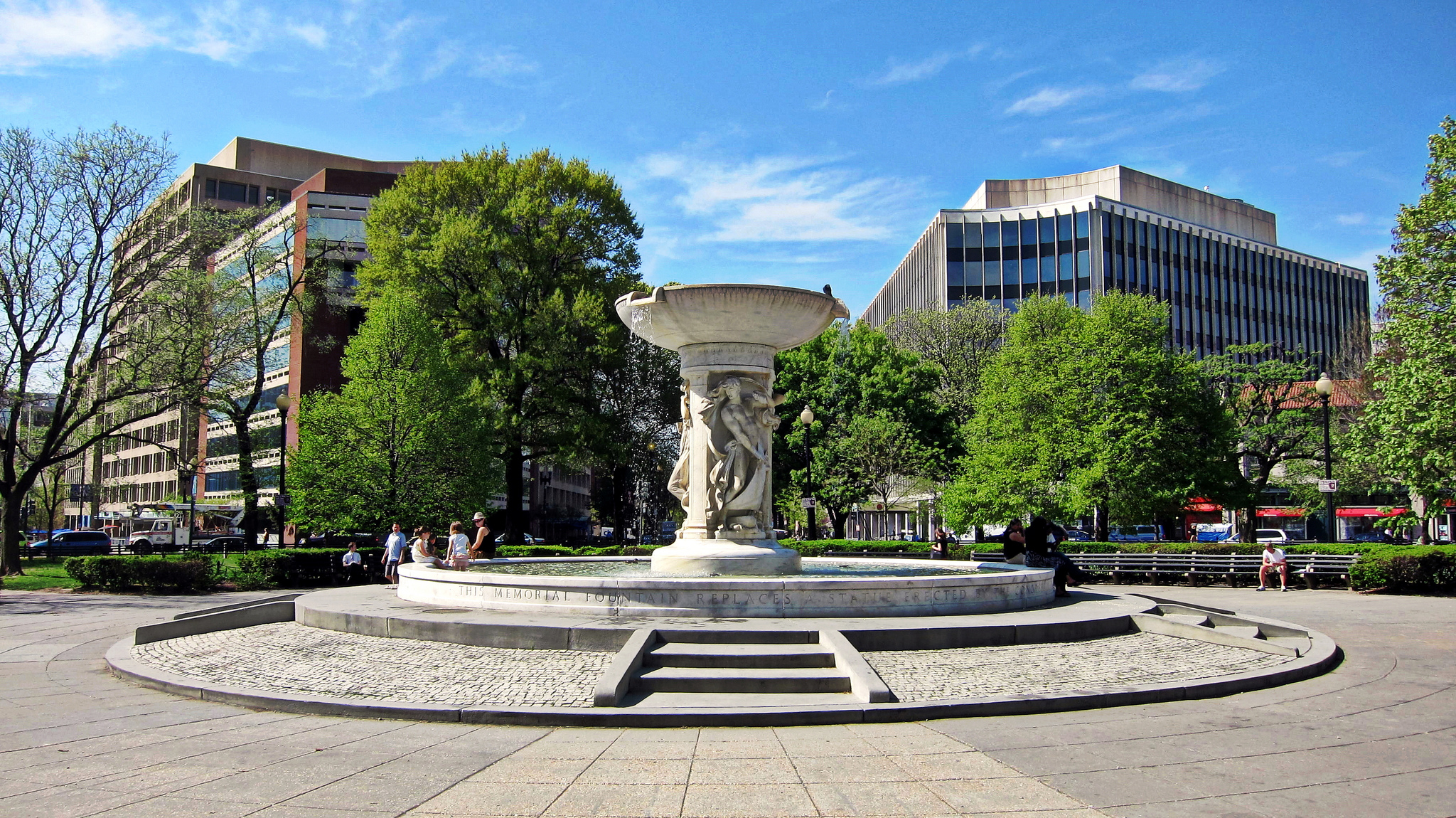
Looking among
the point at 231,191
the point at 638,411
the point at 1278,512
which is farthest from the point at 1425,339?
the point at 231,191

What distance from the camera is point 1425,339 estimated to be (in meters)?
21.9

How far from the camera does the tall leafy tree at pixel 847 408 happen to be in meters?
38.0

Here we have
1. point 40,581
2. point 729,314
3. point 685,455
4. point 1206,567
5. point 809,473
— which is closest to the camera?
point 729,314

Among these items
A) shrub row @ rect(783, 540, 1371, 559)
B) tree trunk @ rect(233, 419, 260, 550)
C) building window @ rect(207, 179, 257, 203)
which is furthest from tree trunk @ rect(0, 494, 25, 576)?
building window @ rect(207, 179, 257, 203)

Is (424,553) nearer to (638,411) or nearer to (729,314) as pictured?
(729,314)

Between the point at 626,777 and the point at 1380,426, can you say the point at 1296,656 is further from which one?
the point at 1380,426

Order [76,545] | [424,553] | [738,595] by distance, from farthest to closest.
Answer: [76,545], [424,553], [738,595]

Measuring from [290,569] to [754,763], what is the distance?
2113 centimetres

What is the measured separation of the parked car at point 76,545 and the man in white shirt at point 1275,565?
43647mm

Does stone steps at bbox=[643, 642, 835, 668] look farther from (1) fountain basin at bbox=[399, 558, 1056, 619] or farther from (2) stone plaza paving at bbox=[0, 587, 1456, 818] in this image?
(1) fountain basin at bbox=[399, 558, 1056, 619]

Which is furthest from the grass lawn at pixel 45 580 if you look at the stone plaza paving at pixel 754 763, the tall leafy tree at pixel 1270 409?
the tall leafy tree at pixel 1270 409

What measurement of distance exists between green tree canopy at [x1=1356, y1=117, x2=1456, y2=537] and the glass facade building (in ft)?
136

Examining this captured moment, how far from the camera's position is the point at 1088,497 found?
30391 millimetres

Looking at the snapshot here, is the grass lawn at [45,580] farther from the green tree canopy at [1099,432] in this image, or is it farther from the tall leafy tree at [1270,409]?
the tall leafy tree at [1270,409]
